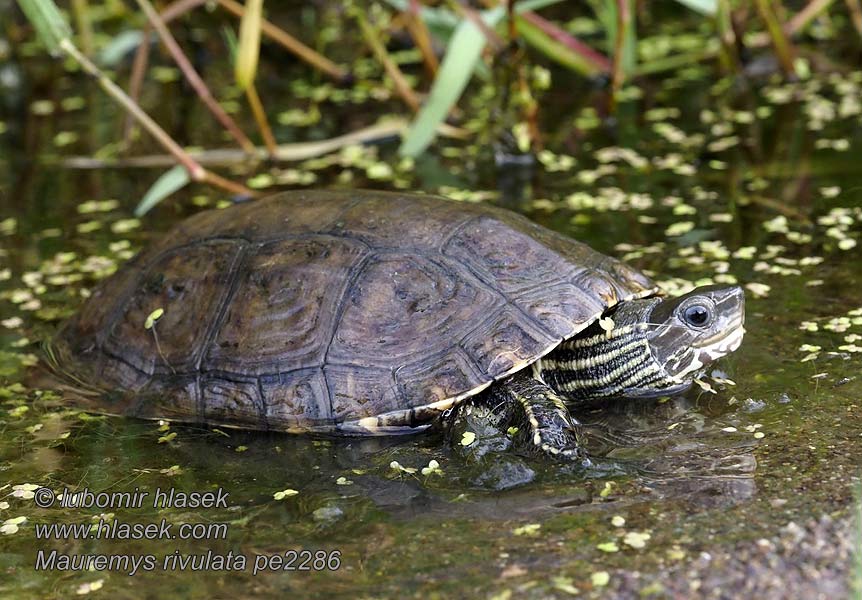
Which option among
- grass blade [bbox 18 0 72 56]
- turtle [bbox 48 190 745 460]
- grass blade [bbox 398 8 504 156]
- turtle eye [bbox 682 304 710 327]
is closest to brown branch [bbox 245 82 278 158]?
grass blade [bbox 398 8 504 156]

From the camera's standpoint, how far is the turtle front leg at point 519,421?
4039mm

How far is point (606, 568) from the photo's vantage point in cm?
338

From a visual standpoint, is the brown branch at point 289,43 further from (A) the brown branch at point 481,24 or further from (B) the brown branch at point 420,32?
(A) the brown branch at point 481,24

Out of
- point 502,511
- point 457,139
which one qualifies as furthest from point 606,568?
point 457,139

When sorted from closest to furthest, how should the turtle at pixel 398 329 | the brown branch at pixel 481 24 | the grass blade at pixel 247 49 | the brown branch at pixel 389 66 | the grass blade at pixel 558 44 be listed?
the turtle at pixel 398 329 < the grass blade at pixel 247 49 < the brown branch at pixel 481 24 < the grass blade at pixel 558 44 < the brown branch at pixel 389 66

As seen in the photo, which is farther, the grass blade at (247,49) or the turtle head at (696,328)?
the grass blade at (247,49)

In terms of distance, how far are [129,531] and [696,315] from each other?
7.43ft

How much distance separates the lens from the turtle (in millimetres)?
4273

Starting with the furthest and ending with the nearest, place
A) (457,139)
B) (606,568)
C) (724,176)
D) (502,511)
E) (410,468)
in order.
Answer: (457,139) < (724,176) < (410,468) < (502,511) < (606,568)

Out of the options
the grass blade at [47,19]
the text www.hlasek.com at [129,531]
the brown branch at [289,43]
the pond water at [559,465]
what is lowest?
the text www.hlasek.com at [129,531]

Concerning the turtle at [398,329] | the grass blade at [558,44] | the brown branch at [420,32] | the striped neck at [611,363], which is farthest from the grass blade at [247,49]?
the striped neck at [611,363]

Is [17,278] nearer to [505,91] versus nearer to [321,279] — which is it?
[321,279]

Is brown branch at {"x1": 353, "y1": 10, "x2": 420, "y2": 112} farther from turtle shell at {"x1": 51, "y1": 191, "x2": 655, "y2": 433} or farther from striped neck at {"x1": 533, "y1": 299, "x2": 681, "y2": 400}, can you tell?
striped neck at {"x1": 533, "y1": 299, "x2": 681, "y2": 400}

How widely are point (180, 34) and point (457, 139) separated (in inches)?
152
